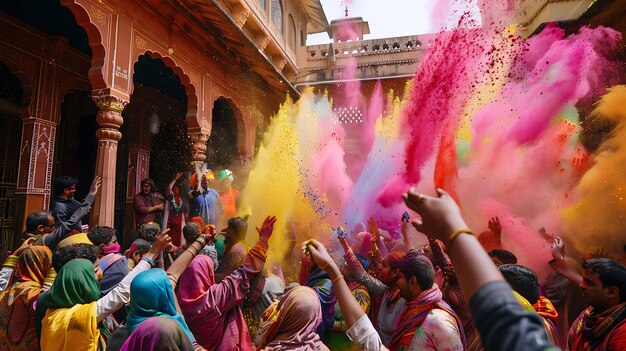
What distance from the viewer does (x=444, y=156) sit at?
11055mm

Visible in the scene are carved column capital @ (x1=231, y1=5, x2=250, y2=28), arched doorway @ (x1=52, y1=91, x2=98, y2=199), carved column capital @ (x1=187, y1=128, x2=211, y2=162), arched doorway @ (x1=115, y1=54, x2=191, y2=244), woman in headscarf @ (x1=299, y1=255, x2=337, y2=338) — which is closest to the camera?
woman in headscarf @ (x1=299, y1=255, x2=337, y2=338)

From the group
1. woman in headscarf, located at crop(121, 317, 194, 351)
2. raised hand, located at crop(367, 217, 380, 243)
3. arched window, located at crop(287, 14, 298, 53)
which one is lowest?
woman in headscarf, located at crop(121, 317, 194, 351)

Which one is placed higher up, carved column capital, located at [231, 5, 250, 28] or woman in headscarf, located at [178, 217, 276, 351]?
carved column capital, located at [231, 5, 250, 28]

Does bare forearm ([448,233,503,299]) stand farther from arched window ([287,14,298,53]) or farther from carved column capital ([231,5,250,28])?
arched window ([287,14,298,53])

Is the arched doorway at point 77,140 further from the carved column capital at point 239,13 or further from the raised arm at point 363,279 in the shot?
the raised arm at point 363,279

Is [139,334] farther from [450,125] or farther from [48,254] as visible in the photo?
[450,125]

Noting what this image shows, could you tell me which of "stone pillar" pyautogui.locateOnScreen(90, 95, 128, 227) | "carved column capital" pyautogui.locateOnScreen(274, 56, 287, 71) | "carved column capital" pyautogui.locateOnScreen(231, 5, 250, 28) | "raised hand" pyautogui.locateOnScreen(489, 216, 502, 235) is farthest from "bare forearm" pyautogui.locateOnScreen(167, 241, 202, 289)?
"carved column capital" pyautogui.locateOnScreen(274, 56, 287, 71)

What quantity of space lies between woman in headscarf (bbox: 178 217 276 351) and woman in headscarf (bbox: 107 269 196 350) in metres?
0.63

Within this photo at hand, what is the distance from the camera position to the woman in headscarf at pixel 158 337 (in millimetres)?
1844

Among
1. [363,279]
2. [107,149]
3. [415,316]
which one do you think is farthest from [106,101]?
[415,316]

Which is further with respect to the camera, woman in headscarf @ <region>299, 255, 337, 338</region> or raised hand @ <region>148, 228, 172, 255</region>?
raised hand @ <region>148, 228, 172, 255</region>

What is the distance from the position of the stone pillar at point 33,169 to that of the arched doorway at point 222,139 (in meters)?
5.50

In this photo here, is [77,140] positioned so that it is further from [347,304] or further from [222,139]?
[347,304]

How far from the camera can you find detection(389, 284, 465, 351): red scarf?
2105mm
